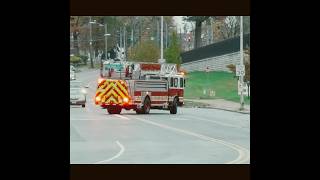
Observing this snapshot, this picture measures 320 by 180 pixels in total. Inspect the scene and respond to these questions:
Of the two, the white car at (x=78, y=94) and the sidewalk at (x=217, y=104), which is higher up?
the white car at (x=78, y=94)

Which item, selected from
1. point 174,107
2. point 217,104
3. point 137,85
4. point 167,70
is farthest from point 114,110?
point 217,104

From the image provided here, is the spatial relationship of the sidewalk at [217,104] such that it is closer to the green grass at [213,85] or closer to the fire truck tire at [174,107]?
the green grass at [213,85]

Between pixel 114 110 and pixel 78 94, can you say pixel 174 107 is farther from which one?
pixel 78 94

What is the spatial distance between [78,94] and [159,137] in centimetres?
1611

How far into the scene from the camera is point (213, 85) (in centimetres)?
Result: 3256

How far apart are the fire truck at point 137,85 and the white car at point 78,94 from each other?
420 centimetres

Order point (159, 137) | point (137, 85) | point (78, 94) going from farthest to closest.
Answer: point (78, 94) → point (137, 85) → point (159, 137)

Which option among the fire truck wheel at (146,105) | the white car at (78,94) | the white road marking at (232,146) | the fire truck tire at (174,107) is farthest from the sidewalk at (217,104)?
the white road marking at (232,146)

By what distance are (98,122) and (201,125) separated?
159 inches

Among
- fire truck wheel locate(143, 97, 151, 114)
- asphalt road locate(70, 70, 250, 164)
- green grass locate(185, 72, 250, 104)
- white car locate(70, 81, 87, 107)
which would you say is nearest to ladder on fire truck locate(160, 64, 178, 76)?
green grass locate(185, 72, 250, 104)

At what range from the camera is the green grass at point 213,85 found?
30.8 meters
